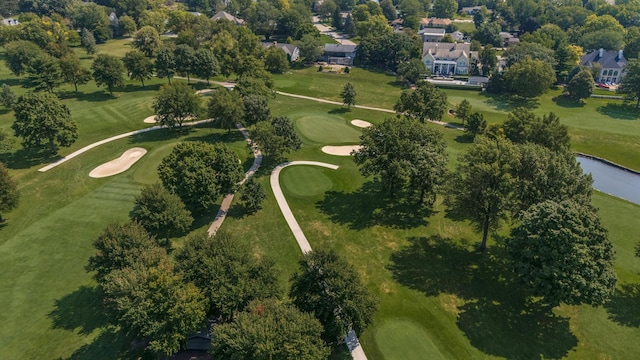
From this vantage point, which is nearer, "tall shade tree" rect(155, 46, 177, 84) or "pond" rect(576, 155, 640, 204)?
"pond" rect(576, 155, 640, 204)

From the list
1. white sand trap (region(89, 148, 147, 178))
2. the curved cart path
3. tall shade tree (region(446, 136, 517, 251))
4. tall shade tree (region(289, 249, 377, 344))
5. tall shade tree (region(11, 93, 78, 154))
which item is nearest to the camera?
tall shade tree (region(289, 249, 377, 344))

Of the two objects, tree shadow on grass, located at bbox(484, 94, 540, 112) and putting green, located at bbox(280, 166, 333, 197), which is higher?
tree shadow on grass, located at bbox(484, 94, 540, 112)

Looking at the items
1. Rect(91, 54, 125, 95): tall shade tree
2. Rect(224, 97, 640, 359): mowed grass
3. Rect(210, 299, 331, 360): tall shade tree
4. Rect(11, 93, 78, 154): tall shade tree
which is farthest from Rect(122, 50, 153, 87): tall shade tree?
Rect(210, 299, 331, 360): tall shade tree

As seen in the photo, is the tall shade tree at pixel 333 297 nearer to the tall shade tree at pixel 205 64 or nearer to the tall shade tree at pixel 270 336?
the tall shade tree at pixel 270 336

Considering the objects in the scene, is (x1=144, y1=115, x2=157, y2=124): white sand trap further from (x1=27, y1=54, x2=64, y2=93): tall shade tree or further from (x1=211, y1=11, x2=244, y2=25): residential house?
(x1=211, y1=11, x2=244, y2=25): residential house

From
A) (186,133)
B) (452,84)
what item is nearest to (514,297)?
(186,133)

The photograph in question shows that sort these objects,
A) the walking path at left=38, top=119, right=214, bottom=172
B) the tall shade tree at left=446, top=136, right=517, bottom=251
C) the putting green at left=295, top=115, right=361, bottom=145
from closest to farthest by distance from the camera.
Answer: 1. the tall shade tree at left=446, top=136, right=517, bottom=251
2. the walking path at left=38, top=119, right=214, bottom=172
3. the putting green at left=295, top=115, right=361, bottom=145

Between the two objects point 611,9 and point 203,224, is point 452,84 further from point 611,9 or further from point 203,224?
point 611,9
